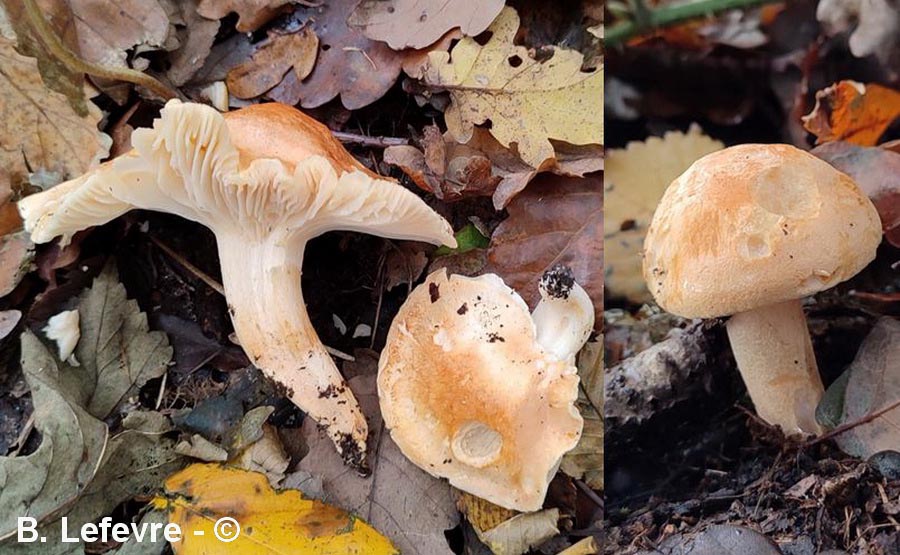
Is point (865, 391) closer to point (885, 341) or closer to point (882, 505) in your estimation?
point (885, 341)

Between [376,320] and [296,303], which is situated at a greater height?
[296,303]

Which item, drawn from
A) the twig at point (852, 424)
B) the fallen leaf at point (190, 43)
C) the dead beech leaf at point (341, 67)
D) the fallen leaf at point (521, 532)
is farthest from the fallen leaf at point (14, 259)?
the twig at point (852, 424)

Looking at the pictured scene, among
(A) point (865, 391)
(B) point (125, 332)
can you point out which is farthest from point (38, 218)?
(A) point (865, 391)

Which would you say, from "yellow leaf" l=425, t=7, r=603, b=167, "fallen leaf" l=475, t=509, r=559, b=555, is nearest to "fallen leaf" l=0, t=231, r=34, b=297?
"yellow leaf" l=425, t=7, r=603, b=167

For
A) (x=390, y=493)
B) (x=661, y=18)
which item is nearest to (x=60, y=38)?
(x=390, y=493)

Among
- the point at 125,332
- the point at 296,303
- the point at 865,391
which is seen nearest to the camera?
the point at 865,391

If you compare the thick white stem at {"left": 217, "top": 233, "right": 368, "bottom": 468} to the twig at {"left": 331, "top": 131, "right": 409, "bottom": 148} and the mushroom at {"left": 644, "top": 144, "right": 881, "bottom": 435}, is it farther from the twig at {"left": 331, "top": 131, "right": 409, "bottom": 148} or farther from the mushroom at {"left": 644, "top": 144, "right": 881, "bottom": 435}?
the mushroom at {"left": 644, "top": 144, "right": 881, "bottom": 435}

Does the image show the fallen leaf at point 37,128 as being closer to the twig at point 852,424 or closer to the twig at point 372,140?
the twig at point 372,140
